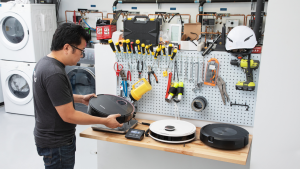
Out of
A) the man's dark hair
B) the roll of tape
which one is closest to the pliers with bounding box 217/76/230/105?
the roll of tape

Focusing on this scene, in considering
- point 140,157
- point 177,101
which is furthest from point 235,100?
point 140,157

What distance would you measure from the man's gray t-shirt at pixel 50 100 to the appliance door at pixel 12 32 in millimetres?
2846

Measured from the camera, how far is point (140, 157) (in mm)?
2242

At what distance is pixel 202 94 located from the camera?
1.99 meters

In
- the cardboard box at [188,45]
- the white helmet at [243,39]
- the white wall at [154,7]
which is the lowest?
the cardboard box at [188,45]

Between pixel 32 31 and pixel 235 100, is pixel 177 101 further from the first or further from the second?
pixel 32 31

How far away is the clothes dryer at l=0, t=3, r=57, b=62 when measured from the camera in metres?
4.02

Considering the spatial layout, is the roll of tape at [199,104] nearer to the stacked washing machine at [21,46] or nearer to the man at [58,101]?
the man at [58,101]

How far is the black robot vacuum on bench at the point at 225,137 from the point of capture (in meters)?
1.61

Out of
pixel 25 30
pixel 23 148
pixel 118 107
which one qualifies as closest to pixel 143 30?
pixel 118 107

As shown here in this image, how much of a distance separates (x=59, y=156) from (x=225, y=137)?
112cm

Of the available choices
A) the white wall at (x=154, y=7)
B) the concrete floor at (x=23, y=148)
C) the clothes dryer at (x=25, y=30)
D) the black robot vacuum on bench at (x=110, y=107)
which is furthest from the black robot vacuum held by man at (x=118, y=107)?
the clothes dryer at (x=25, y=30)

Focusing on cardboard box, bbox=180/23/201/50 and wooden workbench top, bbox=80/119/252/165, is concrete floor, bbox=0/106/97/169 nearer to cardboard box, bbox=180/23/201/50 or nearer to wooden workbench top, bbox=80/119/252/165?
wooden workbench top, bbox=80/119/252/165

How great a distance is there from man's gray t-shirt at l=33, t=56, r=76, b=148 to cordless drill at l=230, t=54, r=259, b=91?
3.69 ft
